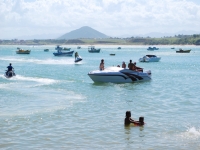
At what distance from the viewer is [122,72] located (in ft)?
122

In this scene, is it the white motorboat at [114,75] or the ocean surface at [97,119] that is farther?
the white motorboat at [114,75]

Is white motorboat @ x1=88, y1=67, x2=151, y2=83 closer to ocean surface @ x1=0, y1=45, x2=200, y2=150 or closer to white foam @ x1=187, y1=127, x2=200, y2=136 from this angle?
ocean surface @ x1=0, y1=45, x2=200, y2=150

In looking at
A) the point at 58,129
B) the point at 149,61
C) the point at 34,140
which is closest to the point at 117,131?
the point at 58,129

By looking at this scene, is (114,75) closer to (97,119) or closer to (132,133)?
(97,119)

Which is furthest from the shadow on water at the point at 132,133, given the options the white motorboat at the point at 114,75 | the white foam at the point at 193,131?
the white motorboat at the point at 114,75

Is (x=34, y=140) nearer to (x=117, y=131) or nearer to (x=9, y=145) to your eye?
(x=9, y=145)

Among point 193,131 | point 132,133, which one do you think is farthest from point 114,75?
point 193,131

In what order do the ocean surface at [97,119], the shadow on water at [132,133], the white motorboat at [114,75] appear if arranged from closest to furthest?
the ocean surface at [97,119]
the shadow on water at [132,133]
the white motorboat at [114,75]

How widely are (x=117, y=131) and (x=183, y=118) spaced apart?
4.82 metres

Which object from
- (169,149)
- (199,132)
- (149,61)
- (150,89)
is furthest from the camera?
(149,61)

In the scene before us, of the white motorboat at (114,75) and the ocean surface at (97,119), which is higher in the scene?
the white motorboat at (114,75)

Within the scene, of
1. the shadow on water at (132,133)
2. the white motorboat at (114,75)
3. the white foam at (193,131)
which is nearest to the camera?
the shadow on water at (132,133)

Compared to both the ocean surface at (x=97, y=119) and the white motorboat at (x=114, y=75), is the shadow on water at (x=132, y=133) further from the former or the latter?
the white motorboat at (x=114, y=75)

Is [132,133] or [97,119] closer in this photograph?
[132,133]
